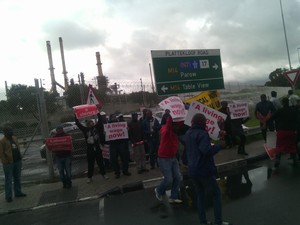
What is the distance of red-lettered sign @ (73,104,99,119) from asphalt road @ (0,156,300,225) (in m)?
2.47

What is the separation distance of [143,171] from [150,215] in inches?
152

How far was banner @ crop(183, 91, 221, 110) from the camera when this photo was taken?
395 inches

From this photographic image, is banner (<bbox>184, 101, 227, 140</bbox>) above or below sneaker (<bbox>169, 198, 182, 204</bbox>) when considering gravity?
above

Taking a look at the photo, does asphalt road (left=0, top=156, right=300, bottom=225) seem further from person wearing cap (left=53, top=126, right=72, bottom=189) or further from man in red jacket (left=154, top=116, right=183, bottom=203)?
person wearing cap (left=53, top=126, right=72, bottom=189)

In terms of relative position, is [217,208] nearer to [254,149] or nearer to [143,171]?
[143,171]

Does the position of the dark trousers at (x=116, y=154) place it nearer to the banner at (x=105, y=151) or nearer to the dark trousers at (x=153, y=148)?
the banner at (x=105, y=151)

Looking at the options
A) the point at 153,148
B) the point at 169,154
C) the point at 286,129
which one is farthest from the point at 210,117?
the point at 153,148

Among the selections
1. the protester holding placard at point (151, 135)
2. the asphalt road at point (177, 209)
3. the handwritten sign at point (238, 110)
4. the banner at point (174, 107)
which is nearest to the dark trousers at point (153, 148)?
the protester holding placard at point (151, 135)

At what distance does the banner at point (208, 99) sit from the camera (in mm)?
10041

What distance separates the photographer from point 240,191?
7176mm

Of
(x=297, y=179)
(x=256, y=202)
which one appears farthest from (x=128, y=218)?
(x=297, y=179)

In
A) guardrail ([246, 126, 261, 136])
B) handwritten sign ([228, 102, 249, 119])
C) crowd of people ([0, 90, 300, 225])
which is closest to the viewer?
crowd of people ([0, 90, 300, 225])

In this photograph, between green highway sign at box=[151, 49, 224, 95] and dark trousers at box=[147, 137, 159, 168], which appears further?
green highway sign at box=[151, 49, 224, 95]

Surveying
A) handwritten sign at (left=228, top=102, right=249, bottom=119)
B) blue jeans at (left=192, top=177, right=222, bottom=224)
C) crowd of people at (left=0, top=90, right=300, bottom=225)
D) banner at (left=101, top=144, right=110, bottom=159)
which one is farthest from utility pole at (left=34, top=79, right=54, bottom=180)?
blue jeans at (left=192, top=177, right=222, bottom=224)
